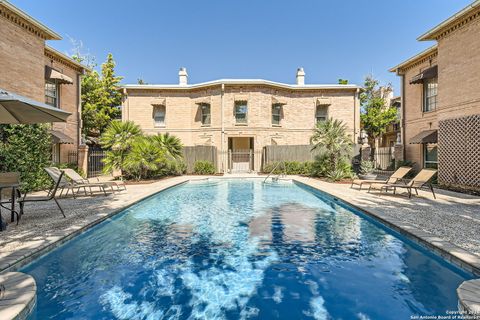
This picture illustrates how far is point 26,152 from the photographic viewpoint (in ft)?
31.9

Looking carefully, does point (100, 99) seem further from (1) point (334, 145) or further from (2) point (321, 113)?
(1) point (334, 145)

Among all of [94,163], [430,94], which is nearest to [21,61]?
[94,163]

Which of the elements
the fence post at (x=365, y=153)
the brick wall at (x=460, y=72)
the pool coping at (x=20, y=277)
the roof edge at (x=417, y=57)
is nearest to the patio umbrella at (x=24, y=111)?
the pool coping at (x=20, y=277)

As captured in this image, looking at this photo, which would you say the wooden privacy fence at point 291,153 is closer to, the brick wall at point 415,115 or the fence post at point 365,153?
the fence post at point 365,153

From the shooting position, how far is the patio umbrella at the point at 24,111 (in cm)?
448

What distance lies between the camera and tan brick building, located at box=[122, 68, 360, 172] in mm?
20859

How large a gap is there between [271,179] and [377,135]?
1598 centimetres

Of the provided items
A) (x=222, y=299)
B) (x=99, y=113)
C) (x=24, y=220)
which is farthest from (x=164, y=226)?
(x=99, y=113)

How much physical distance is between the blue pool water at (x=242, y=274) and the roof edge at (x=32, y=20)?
34.6 ft

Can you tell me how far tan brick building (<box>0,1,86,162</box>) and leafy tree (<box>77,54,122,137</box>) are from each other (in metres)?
7.55

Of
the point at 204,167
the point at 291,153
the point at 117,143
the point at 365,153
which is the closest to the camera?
the point at 117,143

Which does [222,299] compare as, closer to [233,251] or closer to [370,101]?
[233,251]

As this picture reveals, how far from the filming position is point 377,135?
26.7 meters

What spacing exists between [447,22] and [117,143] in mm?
16273
